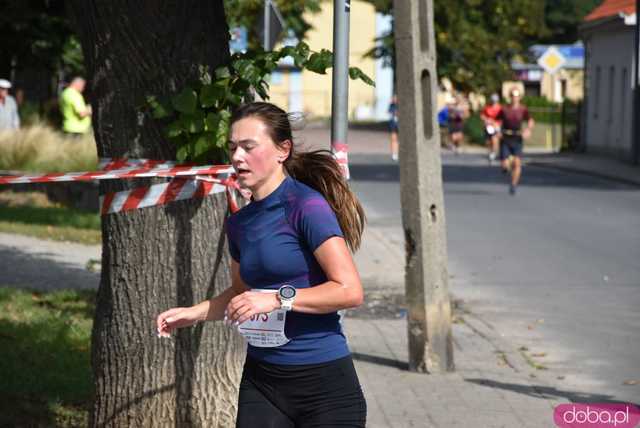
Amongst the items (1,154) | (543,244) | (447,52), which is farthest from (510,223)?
(447,52)

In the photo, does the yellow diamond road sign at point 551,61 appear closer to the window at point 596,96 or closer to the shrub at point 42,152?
the window at point 596,96

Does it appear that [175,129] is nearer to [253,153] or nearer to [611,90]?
[253,153]

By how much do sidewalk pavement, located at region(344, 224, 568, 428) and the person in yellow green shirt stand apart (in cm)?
962

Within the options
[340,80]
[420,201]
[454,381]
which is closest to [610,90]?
[420,201]

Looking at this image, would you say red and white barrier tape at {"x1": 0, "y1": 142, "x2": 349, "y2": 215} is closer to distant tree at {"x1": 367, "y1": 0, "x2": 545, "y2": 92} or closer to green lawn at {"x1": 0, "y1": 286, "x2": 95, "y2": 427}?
green lawn at {"x1": 0, "y1": 286, "x2": 95, "y2": 427}

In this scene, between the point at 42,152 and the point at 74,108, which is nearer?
the point at 74,108

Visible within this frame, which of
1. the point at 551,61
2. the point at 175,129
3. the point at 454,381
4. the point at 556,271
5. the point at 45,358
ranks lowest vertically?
the point at 556,271

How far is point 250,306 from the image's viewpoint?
4047mm

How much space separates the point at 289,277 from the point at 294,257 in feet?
0.21

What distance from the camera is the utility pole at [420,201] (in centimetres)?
861

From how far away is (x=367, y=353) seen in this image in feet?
30.3

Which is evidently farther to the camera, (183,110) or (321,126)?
(321,126)

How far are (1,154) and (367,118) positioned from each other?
196 feet

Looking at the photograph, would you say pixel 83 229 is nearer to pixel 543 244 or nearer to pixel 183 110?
pixel 543 244
